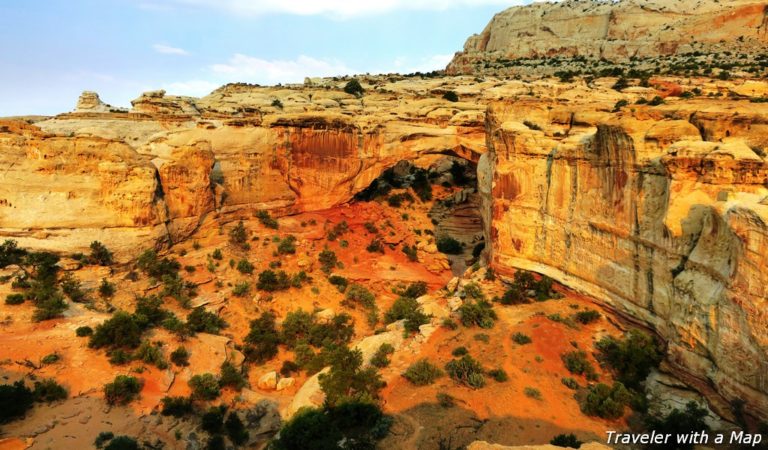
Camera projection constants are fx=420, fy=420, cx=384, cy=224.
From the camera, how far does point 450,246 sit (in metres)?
32.2

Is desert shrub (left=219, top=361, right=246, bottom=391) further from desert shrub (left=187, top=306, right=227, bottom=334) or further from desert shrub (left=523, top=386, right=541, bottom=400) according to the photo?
desert shrub (left=523, top=386, right=541, bottom=400)

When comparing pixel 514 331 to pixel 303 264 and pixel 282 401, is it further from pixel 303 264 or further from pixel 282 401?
pixel 303 264

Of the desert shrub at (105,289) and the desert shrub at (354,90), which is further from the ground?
the desert shrub at (354,90)

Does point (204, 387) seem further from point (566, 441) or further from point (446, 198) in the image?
point (446, 198)

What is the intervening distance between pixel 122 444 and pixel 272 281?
12476 mm

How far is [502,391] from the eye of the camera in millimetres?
15625

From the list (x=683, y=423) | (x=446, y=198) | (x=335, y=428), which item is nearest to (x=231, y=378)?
(x=335, y=428)

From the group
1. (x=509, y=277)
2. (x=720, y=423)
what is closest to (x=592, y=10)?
(x=509, y=277)

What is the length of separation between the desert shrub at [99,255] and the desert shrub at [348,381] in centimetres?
1303

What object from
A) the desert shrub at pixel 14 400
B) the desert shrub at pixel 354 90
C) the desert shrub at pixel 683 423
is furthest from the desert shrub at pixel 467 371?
the desert shrub at pixel 354 90

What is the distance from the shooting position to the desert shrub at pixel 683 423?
11961 mm

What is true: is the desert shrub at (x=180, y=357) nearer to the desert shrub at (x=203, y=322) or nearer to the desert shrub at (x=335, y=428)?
the desert shrub at (x=203, y=322)

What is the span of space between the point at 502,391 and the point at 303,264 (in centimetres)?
1530

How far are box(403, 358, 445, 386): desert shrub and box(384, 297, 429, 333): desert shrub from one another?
10.8ft
